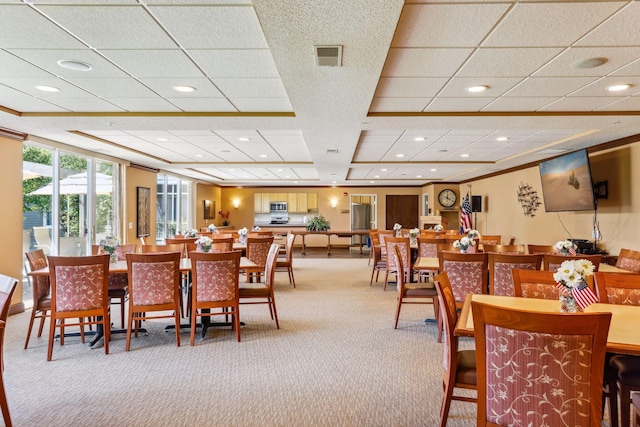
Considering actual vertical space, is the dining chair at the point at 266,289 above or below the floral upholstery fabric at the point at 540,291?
below

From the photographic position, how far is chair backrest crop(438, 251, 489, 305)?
4.06m

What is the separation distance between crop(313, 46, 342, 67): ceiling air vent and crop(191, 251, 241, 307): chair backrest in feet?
6.89

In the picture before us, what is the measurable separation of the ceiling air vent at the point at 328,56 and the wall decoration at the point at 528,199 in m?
7.31

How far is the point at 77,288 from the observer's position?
Answer: 12.2ft

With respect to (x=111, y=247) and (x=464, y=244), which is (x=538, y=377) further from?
(x=111, y=247)

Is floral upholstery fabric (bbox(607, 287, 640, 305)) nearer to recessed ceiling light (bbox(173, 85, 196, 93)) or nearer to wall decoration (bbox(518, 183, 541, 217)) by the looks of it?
recessed ceiling light (bbox(173, 85, 196, 93))

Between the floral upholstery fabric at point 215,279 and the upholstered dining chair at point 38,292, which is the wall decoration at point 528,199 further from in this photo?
the upholstered dining chair at point 38,292

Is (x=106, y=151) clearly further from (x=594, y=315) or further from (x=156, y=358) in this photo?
(x=594, y=315)

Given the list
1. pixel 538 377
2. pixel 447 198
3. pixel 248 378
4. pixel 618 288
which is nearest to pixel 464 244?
pixel 618 288

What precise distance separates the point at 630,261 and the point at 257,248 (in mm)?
5041

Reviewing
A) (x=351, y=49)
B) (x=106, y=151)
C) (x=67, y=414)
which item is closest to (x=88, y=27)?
(x=351, y=49)

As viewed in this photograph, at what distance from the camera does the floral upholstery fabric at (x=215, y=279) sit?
162 inches

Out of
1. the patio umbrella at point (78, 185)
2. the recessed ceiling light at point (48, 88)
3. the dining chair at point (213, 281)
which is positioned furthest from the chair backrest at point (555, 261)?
the patio umbrella at point (78, 185)

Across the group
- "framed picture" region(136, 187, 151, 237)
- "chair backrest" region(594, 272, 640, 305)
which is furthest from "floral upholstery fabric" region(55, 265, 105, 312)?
"framed picture" region(136, 187, 151, 237)
